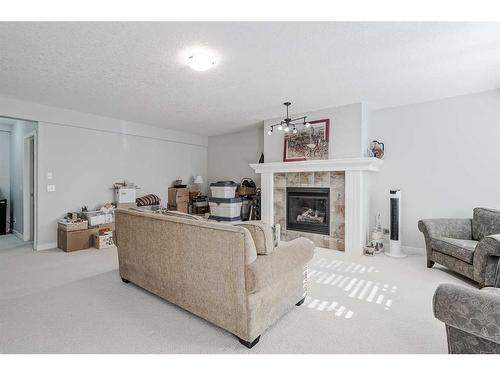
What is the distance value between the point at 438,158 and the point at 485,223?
117 cm

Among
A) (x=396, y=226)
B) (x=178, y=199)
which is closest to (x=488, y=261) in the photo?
(x=396, y=226)

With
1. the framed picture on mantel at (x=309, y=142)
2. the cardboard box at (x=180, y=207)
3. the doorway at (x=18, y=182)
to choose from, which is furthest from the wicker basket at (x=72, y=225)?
the framed picture on mantel at (x=309, y=142)

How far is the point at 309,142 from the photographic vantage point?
4.62 meters

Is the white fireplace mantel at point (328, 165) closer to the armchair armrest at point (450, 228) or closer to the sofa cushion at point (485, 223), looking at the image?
the armchair armrest at point (450, 228)

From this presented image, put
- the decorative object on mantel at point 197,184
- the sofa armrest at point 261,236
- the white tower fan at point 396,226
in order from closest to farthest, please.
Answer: the sofa armrest at point 261,236, the white tower fan at point 396,226, the decorative object on mantel at point 197,184

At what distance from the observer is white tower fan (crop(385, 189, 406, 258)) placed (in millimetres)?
3889

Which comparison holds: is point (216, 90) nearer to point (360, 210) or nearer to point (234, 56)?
point (234, 56)

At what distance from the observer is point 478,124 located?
3629 mm

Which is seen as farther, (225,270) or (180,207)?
(180,207)

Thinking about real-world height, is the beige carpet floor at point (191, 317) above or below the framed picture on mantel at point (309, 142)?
below

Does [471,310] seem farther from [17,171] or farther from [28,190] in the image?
[17,171]

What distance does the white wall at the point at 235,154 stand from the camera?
6039 millimetres

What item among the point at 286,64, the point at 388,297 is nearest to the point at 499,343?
the point at 388,297

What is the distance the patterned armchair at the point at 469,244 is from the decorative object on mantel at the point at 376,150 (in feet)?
4.36
